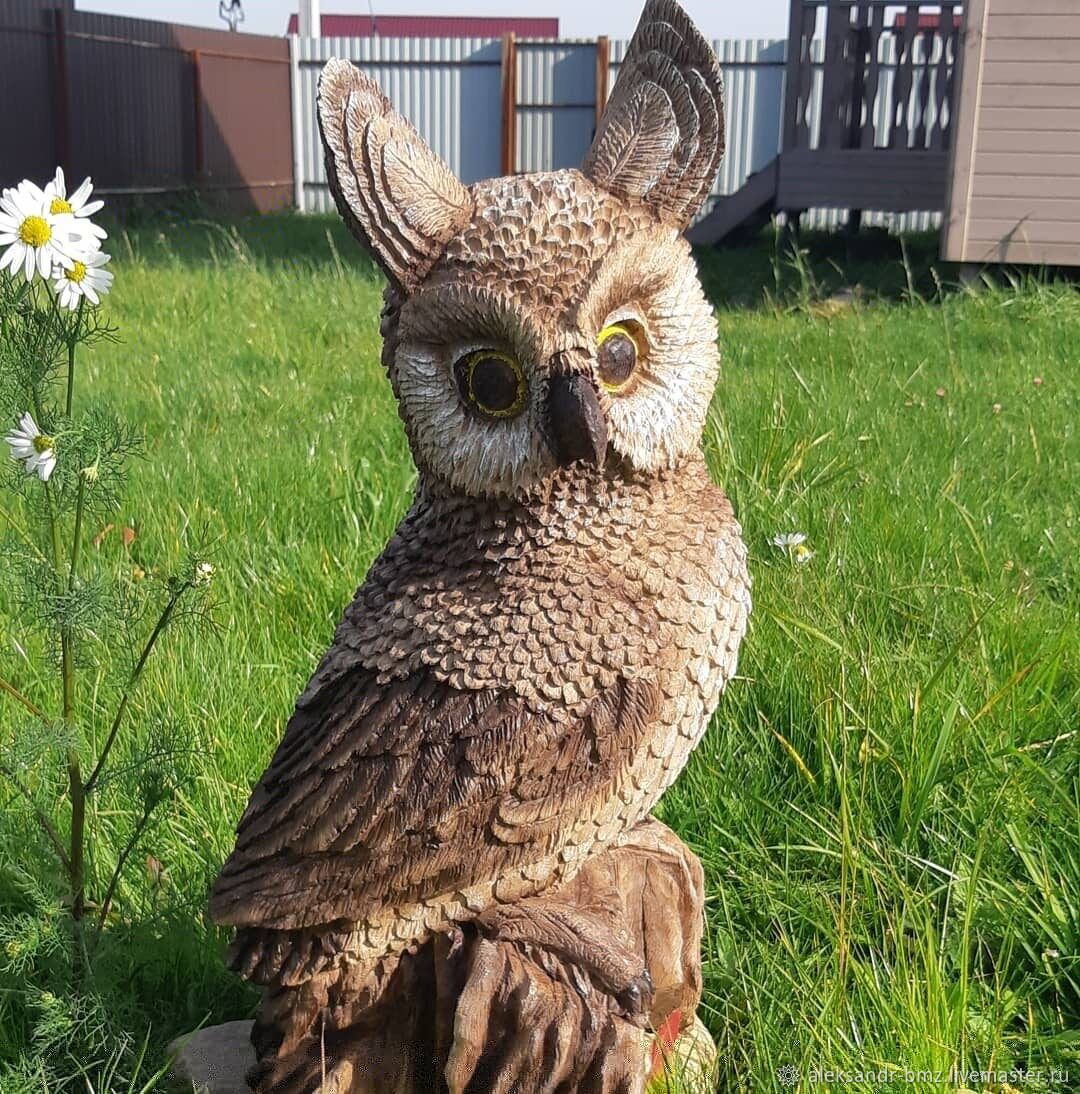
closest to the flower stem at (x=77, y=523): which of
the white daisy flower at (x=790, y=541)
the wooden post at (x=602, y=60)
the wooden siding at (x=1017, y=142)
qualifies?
the white daisy flower at (x=790, y=541)

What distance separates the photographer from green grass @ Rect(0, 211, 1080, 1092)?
2006 mm

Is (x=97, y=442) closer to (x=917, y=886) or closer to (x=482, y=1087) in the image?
(x=482, y=1087)

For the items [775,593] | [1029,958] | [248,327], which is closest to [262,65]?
[248,327]

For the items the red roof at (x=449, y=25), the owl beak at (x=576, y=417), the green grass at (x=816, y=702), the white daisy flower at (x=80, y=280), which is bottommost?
the green grass at (x=816, y=702)

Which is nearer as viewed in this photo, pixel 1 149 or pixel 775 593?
pixel 775 593

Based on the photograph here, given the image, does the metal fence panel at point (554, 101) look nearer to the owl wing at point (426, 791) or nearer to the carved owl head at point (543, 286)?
the carved owl head at point (543, 286)

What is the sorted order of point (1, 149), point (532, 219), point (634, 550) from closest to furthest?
1. point (532, 219)
2. point (634, 550)
3. point (1, 149)

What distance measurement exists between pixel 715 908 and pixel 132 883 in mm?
1111

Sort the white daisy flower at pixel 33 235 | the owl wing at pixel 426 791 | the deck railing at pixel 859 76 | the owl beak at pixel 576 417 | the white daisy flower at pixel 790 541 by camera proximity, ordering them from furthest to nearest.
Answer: the deck railing at pixel 859 76, the white daisy flower at pixel 790 541, the white daisy flower at pixel 33 235, the owl wing at pixel 426 791, the owl beak at pixel 576 417

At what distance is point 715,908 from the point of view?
2305mm

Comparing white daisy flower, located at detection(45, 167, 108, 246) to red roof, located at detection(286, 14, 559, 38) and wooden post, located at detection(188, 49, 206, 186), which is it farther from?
red roof, located at detection(286, 14, 559, 38)

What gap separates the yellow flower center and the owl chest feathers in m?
0.61

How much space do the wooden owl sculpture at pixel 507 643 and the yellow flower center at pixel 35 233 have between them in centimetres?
44

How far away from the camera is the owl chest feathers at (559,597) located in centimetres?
150
